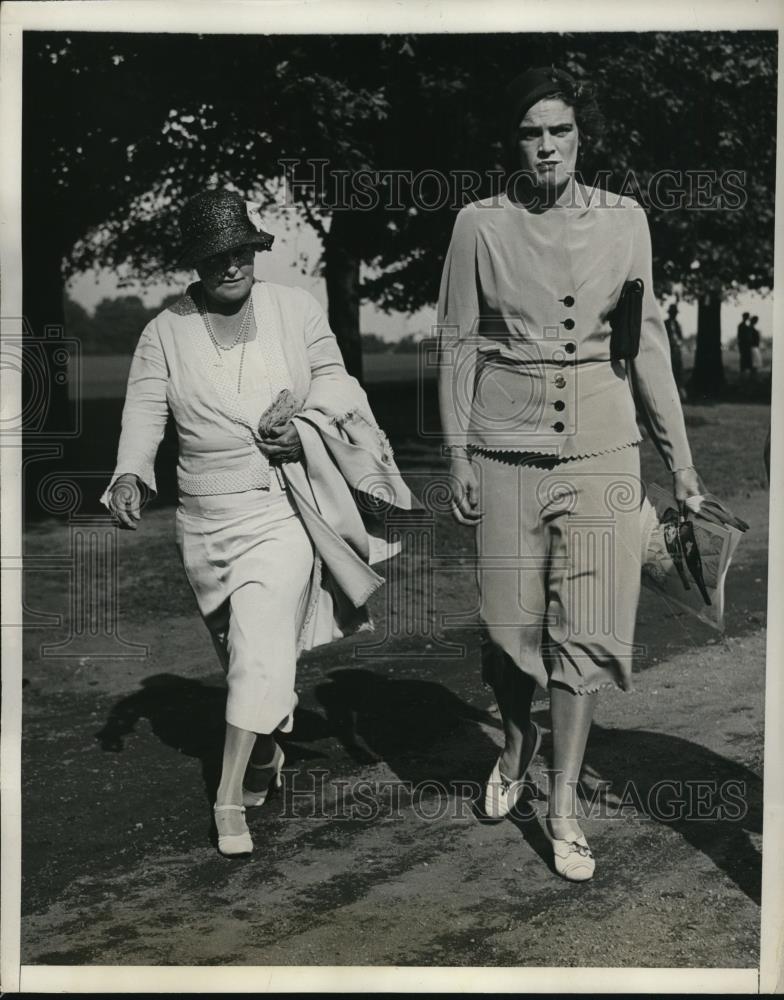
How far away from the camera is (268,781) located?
17.2 ft

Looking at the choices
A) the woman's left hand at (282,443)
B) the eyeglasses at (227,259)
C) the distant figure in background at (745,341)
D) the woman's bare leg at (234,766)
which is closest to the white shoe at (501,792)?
the woman's bare leg at (234,766)

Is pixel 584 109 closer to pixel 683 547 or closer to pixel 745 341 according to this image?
pixel 745 341

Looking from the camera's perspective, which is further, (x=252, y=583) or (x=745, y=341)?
(x=745, y=341)

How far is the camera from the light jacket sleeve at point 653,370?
487 cm

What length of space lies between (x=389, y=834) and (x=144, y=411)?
178 centimetres

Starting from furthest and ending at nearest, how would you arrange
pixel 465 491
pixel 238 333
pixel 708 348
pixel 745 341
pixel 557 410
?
pixel 708 348 → pixel 745 341 → pixel 238 333 → pixel 465 491 → pixel 557 410

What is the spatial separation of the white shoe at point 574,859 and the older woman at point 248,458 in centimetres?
108

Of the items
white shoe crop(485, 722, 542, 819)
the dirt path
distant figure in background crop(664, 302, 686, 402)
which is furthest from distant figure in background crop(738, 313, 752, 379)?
white shoe crop(485, 722, 542, 819)

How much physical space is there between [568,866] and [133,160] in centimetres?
354

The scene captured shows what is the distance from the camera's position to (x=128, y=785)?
5.38m

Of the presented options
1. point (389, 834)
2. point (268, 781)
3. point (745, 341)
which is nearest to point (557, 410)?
point (745, 341)

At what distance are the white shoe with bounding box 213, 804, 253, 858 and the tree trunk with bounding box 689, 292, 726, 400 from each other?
A: 8.94 ft

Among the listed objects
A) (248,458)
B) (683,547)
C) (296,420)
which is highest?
(296,420)

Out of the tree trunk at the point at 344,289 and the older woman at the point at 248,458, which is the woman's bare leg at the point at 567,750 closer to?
the older woman at the point at 248,458
